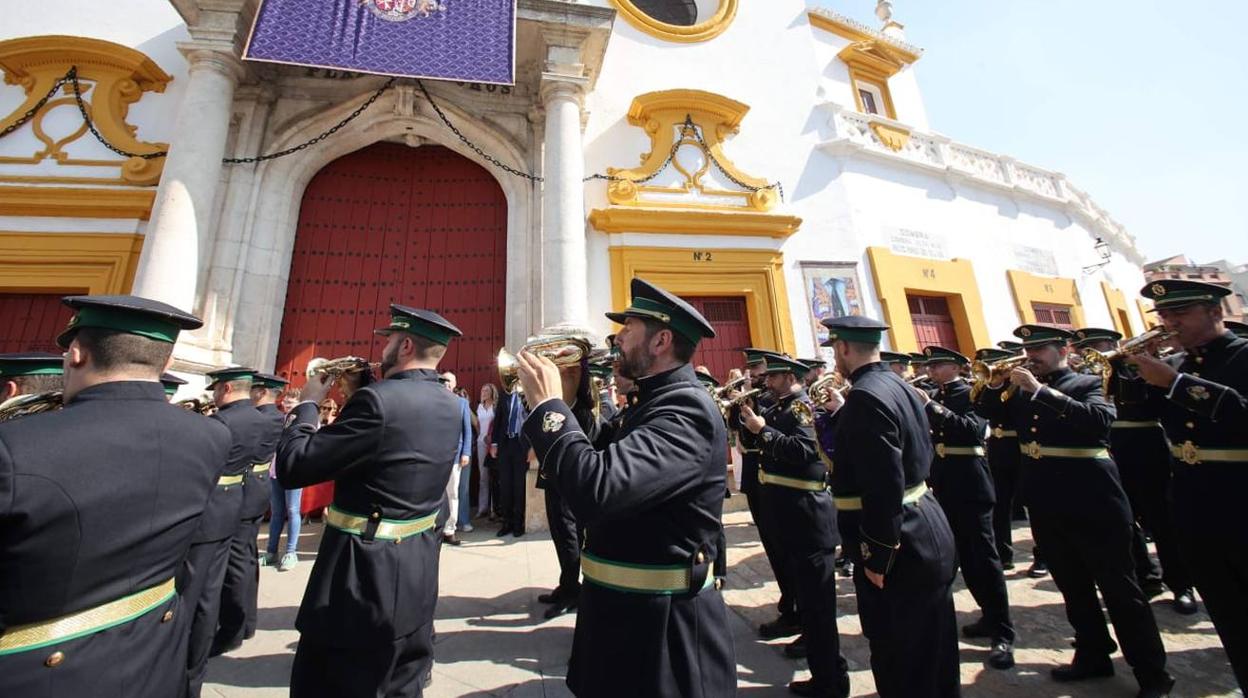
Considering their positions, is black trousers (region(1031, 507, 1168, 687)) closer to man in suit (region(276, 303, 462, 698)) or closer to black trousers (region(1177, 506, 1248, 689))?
black trousers (region(1177, 506, 1248, 689))

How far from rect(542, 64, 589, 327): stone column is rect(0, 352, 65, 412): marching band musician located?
516 cm

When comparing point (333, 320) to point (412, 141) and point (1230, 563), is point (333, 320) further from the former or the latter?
point (1230, 563)

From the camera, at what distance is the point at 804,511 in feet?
11.8

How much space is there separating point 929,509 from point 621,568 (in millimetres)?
1930

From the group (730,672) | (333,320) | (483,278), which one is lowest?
(730,672)

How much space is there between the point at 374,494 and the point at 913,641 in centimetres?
272

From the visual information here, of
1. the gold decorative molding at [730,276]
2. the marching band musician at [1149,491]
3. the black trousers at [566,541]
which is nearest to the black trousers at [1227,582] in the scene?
the marching band musician at [1149,491]

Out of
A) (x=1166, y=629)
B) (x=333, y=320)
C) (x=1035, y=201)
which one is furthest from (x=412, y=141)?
(x=1035, y=201)

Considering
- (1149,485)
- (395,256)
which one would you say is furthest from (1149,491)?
(395,256)

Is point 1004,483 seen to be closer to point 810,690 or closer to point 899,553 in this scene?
point 810,690

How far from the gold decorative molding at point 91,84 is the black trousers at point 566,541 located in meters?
8.95

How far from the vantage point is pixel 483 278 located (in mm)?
8945

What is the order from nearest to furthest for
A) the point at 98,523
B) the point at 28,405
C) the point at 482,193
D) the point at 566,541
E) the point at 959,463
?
the point at 98,523
the point at 28,405
the point at 959,463
the point at 566,541
the point at 482,193

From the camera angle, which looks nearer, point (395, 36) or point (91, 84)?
point (395, 36)
